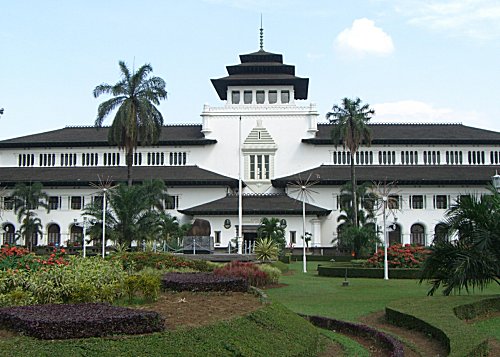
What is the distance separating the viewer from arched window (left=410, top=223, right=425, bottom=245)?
59925 millimetres

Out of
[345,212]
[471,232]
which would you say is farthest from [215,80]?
[471,232]

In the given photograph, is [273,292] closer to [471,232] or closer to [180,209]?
[471,232]

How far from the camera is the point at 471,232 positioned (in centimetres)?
1903

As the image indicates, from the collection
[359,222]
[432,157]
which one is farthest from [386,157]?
[359,222]

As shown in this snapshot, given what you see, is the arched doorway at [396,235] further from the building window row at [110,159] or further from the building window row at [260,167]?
the building window row at [110,159]

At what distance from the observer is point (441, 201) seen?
197 feet

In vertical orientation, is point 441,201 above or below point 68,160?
below

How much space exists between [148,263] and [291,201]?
3243 centimetres

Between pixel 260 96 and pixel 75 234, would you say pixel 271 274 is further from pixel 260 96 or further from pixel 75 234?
pixel 260 96

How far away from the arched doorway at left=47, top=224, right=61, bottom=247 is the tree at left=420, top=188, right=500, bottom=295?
1894 inches

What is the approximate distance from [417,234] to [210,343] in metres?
52.5

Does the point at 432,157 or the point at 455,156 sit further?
the point at 432,157

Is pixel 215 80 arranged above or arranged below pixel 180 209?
above

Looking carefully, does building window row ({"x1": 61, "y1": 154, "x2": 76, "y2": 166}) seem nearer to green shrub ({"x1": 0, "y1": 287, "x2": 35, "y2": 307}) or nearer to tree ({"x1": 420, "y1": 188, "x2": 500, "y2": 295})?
tree ({"x1": 420, "y1": 188, "x2": 500, "y2": 295})
